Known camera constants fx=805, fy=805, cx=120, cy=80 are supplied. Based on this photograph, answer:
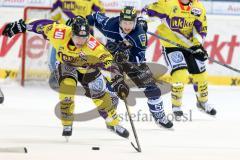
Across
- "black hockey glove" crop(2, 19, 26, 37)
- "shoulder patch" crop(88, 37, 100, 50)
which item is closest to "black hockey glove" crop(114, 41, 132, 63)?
"shoulder patch" crop(88, 37, 100, 50)

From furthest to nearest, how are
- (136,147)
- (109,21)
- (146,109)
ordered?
(146,109) → (109,21) → (136,147)

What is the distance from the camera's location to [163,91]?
11328 mm

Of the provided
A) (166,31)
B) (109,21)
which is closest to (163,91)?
(166,31)

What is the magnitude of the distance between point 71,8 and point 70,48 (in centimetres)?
456

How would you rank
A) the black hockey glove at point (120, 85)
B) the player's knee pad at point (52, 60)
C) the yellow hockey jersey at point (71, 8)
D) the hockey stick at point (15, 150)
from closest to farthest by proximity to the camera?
the hockey stick at point (15, 150) < the black hockey glove at point (120, 85) < the player's knee pad at point (52, 60) < the yellow hockey jersey at point (71, 8)

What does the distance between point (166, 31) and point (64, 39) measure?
7.70 feet

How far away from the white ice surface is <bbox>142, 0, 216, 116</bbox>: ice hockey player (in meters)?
0.36

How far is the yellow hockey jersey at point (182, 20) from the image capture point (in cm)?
915

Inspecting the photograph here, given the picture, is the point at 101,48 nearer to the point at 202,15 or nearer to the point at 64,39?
the point at 64,39

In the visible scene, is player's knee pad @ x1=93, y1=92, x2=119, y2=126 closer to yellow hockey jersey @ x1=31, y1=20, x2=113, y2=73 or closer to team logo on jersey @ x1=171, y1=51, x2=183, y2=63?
yellow hockey jersey @ x1=31, y1=20, x2=113, y2=73

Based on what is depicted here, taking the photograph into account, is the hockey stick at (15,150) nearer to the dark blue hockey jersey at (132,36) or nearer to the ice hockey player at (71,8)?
the dark blue hockey jersey at (132,36)

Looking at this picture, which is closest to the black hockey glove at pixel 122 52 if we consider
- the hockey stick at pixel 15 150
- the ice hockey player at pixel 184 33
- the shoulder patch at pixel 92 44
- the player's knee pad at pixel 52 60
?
the ice hockey player at pixel 184 33

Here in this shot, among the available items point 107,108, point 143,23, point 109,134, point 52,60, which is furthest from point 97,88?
point 52,60

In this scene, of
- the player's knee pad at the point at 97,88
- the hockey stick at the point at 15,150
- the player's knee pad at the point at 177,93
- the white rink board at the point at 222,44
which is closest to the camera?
the hockey stick at the point at 15,150
